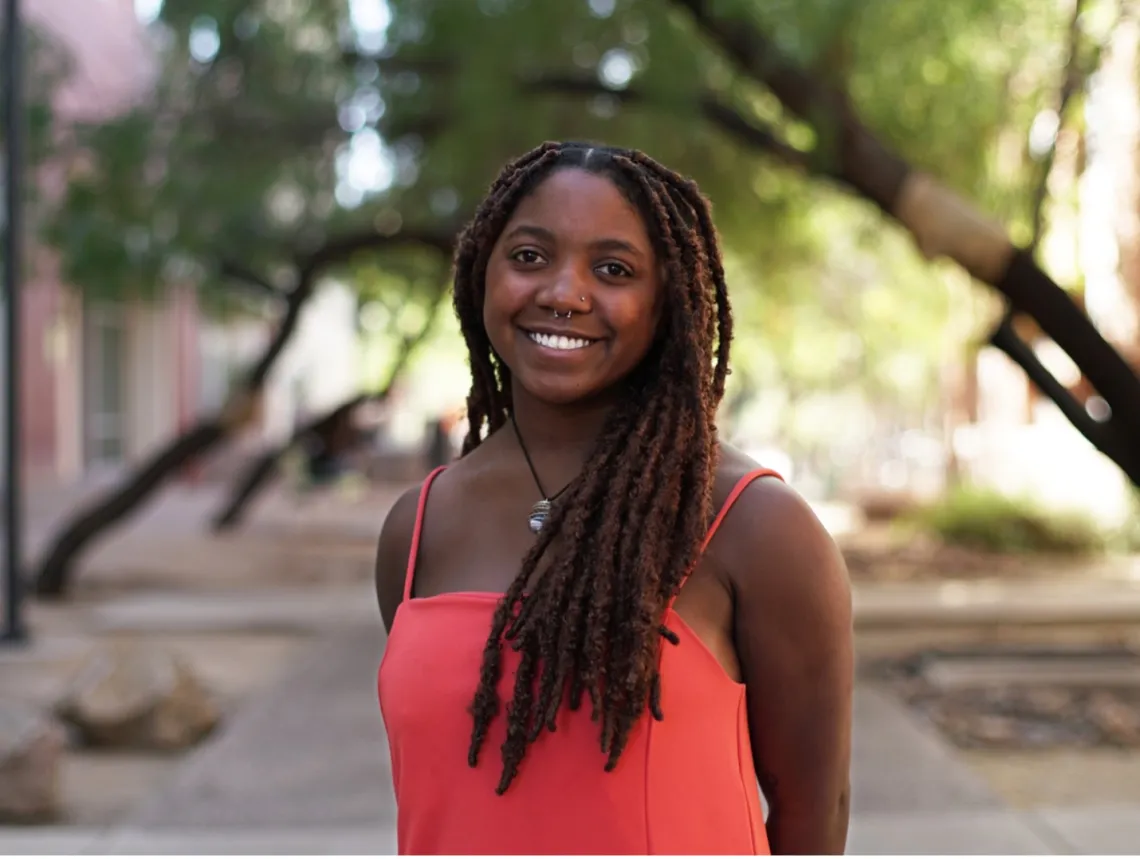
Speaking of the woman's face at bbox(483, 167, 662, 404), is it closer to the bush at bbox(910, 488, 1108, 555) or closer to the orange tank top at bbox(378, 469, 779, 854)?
the orange tank top at bbox(378, 469, 779, 854)

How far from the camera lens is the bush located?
14.0 meters

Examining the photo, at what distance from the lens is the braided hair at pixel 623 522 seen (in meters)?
1.59

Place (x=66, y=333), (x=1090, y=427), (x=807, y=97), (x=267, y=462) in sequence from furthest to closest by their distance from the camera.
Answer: (x=66, y=333) → (x=267, y=462) → (x=807, y=97) → (x=1090, y=427)

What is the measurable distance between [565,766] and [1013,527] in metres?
13.7

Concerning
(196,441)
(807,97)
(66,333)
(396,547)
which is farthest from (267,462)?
(396,547)

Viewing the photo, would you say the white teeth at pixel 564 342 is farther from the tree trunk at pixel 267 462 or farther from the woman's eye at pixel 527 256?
the tree trunk at pixel 267 462

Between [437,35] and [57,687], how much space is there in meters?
4.72

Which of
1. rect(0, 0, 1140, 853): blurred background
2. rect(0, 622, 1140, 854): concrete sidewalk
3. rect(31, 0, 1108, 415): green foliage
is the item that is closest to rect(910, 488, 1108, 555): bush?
rect(0, 0, 1140, 853): blurred background

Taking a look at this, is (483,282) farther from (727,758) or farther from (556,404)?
(727,758)

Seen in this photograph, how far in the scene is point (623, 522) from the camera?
5.47 feet

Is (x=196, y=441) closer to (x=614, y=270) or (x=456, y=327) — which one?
(x=456, y=327)

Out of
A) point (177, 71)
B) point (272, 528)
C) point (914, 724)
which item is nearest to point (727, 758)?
point (914, 724)

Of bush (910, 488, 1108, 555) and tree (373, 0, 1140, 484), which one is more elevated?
tree (373, 0, 1140, 484)

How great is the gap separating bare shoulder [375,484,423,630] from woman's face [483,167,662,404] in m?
0.29
